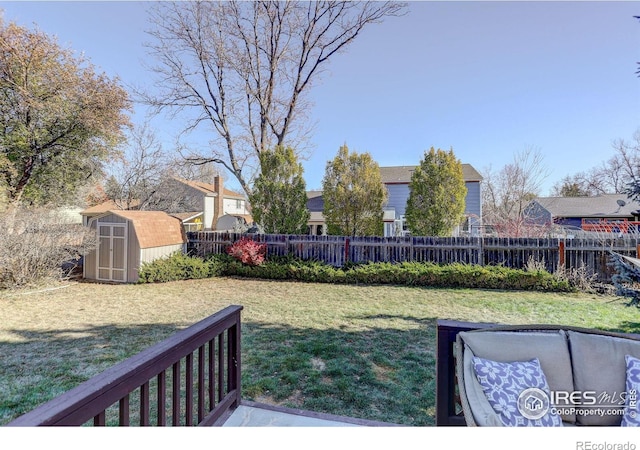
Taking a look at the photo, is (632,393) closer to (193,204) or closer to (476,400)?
(476,400)

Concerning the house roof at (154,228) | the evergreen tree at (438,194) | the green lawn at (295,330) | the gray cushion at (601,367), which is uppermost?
the evergreen tree at (438,194)

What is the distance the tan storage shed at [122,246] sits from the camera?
28.3 feet

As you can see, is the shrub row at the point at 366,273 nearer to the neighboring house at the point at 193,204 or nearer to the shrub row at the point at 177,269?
the shrub row at the point at 177,269

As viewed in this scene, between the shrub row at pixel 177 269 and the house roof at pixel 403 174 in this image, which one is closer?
the shrub row at pixel 177 269

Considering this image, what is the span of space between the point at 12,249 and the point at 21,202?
2814mm

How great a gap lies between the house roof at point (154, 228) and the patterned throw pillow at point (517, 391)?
29.7 feet

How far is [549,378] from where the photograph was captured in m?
1.82

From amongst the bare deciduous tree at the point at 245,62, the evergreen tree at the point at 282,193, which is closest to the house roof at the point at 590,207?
the bare deciduous tree at the point at 245,62

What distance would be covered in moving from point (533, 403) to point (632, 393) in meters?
0.53

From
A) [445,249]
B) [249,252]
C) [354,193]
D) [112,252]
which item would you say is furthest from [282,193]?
[445,249]

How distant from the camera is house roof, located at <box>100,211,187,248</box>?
8.73 meters

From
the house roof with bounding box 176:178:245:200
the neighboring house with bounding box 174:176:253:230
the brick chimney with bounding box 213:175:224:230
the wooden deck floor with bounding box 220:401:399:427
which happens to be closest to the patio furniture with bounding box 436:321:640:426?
the wooden deck floor with bounding box 220:401:399:427

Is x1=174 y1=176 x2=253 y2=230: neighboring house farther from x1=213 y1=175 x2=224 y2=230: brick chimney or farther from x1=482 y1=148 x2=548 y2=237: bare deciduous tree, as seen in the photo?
x1=482 y1=148 x2=548 y2=237: bare deciduous tree

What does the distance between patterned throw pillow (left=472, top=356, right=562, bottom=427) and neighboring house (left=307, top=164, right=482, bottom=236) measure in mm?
13799
